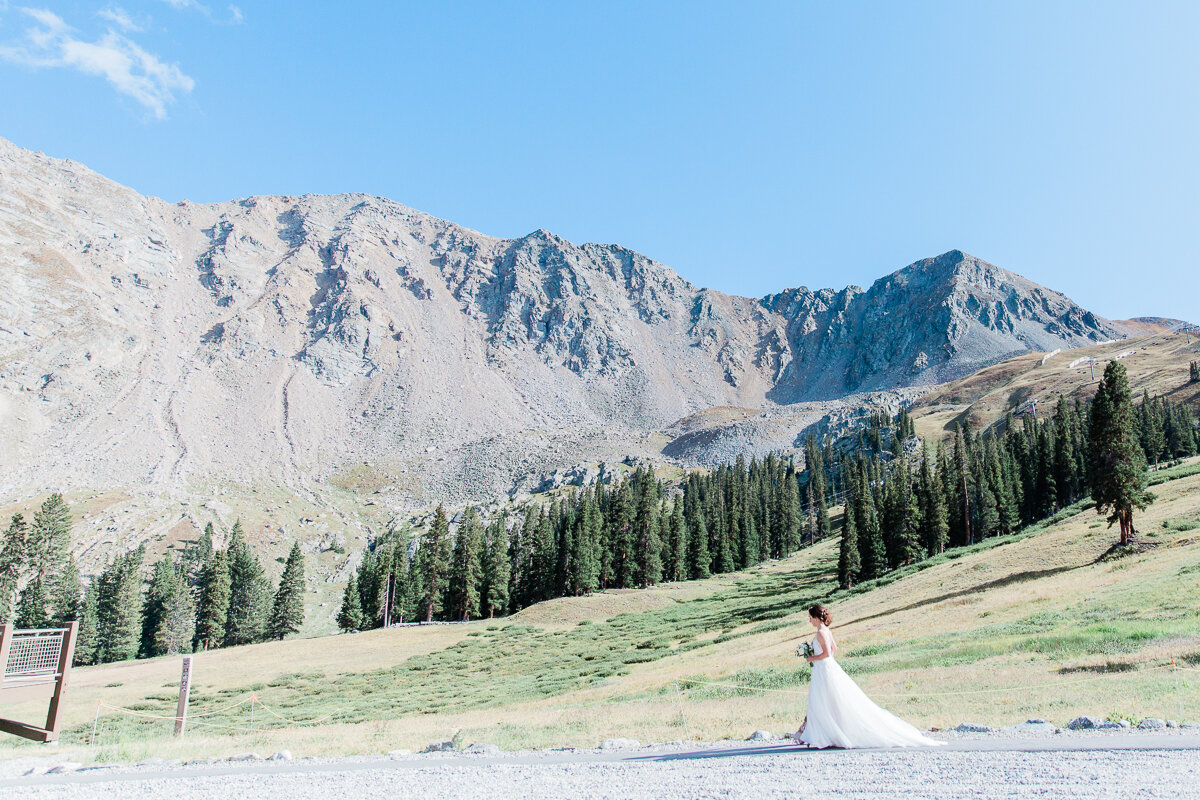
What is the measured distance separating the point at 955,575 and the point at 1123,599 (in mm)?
20815

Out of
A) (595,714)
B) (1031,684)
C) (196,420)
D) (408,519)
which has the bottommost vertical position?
(595,714)

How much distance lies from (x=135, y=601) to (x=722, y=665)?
254 feet

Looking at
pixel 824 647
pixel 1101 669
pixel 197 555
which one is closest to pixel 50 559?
pixel 197 555

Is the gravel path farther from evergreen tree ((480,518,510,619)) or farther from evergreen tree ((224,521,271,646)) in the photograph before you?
evergreen tree ((224,521,271,646))

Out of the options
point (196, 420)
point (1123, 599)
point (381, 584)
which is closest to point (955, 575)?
point (1123, 599)

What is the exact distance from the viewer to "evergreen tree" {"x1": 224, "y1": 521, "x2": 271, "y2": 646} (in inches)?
3346

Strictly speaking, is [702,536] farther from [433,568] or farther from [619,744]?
[619,744]

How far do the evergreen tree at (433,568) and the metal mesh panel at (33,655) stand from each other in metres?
67.7

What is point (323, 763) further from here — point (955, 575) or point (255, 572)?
point (255, 572)

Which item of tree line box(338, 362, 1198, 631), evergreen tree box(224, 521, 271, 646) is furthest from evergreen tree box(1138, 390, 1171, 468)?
evergreen tree box(224, 521, 271, 646)

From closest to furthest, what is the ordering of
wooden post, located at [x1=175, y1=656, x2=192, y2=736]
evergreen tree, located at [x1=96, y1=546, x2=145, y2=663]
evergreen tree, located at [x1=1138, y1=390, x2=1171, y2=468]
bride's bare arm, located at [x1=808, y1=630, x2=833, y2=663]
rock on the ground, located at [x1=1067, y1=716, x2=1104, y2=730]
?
rock on the ground, located at [x1=1067, y1=716, x2=1104, y2=730] < bride's bare arm, located at [x1=808, y1=630, x2=833, y2=663] < wooden post, located at [x1=175, y1=656, x2=192, y2=736] < evergreen tree, located at [x1=96, y1=546, x2=145, y2=663] < evergreen tree, located at [x1=1138, y1=390, x2=1171, y2=468]

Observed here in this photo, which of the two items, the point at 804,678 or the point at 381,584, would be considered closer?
the point at 804,678

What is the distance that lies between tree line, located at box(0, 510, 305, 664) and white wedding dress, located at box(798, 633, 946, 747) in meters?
87.0

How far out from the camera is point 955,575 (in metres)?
45.2
